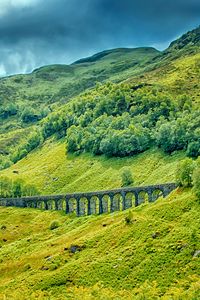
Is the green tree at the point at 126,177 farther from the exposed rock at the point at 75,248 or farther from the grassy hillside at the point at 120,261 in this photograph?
the exposed rock at the point at 75,248

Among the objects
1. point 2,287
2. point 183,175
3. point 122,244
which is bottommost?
point 2,287

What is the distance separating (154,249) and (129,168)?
9993 cm

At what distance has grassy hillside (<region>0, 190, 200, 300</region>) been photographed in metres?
89.3

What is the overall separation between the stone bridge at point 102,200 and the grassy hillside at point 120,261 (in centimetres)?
2058

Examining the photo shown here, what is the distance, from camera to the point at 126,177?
620ft

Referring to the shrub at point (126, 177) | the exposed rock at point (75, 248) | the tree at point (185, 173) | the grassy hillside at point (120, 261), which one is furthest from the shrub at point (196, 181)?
the shrub at point (126, 177)

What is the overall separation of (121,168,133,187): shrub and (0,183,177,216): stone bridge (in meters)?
10.7

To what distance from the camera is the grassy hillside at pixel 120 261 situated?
8926cm

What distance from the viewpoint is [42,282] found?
104 m

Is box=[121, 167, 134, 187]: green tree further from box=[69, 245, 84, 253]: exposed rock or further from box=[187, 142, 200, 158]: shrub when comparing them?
box=[69, 245, 84, 253]: exposed rock

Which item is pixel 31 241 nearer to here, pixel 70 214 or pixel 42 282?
pixel 70 214

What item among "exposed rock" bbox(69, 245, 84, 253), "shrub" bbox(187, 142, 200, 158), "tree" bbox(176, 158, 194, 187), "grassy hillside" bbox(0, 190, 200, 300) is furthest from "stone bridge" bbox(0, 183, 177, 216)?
"exposed rock" bbox(69, 245, 84, 253)

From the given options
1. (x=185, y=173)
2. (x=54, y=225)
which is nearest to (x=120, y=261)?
(x=185, y=173)


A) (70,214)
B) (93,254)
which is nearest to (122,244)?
(93,254)
